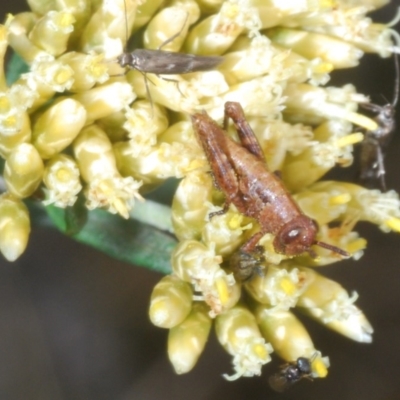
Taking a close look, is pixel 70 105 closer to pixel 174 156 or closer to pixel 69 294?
pixel 174 156

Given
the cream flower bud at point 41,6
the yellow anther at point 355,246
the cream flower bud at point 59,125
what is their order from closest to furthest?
1. the cream flower bud at point 59,125
2. the cream flower bud at point 41,6
3. the yellow anther at point 355,246

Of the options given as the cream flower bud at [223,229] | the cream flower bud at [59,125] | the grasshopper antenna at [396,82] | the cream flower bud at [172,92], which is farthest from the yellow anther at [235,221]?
the grasshopper antenna at [396,82]

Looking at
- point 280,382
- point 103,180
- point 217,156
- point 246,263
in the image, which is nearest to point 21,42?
point 103,180

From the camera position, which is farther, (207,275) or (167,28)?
(167,28)

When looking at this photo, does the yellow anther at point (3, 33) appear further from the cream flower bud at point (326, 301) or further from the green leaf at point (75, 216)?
the cream flower bud at point (326, 301)

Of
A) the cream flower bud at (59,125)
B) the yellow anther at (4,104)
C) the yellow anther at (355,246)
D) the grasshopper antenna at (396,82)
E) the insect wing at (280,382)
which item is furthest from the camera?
the grasshopper antenna at (396,82)

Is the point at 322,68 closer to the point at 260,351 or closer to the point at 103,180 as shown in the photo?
the point at 103,180

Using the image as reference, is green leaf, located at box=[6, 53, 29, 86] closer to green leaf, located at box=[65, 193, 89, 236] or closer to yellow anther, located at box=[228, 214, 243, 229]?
green leaf, located at box=[65, 193, 89, 236]
